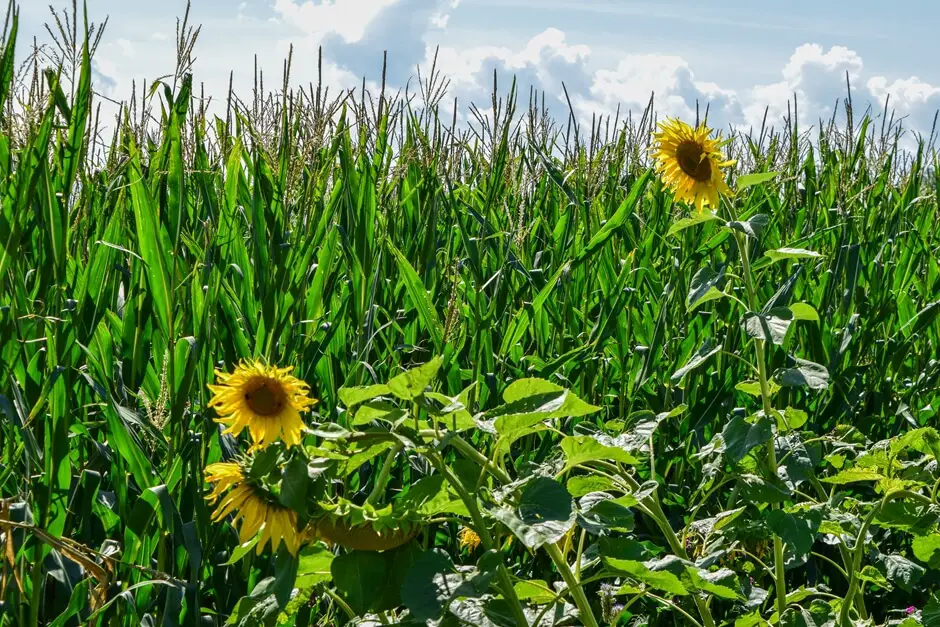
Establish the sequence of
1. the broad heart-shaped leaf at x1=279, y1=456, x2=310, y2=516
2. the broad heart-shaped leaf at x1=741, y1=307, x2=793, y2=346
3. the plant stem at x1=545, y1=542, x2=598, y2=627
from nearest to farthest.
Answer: the broad heart-shaped leaf at x1=279, y1=456, x2=310, y2=516 → the plant stem at x1=545, y1=542, x2=598, y2=627 → the broad heart-shaped leaf at x1=741, y1=307, x2=793, y2=346

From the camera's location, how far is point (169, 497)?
1357 mm

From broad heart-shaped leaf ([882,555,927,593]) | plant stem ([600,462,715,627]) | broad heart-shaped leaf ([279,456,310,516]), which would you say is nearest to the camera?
broad heart-shaped leaf ([279,456,310,516])

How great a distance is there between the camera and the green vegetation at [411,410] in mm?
1008

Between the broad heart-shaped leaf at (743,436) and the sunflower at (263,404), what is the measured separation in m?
0.67

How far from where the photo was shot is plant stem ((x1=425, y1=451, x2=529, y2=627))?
94 centimetres

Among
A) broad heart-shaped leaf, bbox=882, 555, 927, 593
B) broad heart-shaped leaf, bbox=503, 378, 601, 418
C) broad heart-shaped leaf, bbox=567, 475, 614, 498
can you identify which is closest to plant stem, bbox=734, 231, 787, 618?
broad heart-shaped leaf, bbox=882, 555, 927, 593

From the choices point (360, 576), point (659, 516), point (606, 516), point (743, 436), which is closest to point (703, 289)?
point (743, 436)

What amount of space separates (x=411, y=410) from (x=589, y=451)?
0.41m

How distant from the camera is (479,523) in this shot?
3.18 feet

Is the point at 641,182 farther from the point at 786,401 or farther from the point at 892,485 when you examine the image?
the point at 892,485

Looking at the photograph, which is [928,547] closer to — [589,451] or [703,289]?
[703,289]

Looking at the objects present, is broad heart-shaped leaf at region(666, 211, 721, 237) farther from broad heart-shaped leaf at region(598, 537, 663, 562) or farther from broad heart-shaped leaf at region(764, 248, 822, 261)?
broad heart-shaped leaf at region(598, 537, 663, 562)

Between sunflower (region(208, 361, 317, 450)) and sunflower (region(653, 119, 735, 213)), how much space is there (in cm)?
79

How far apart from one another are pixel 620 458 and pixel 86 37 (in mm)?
1166
